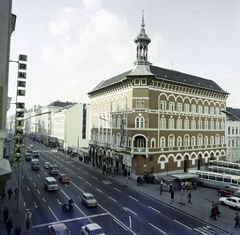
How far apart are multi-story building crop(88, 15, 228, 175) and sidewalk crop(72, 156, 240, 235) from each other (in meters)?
5.59

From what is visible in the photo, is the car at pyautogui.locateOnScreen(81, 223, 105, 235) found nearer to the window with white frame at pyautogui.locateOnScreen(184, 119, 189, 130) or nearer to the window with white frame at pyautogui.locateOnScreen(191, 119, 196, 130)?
the window with white frame at pyautogui.locateOnScreen(184, 119, 189, 130)

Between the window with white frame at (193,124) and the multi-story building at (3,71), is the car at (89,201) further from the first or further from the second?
the window with white frame at (193,124)

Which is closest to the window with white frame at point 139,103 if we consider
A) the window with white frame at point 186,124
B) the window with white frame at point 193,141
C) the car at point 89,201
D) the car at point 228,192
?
the window with white frame at point 186,124

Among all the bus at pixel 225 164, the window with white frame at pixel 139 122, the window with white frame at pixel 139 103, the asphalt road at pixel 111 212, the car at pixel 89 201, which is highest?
the window with white frame at pixel 139 103

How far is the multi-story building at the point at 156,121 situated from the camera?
4100 centimetres

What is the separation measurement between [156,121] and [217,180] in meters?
14.0

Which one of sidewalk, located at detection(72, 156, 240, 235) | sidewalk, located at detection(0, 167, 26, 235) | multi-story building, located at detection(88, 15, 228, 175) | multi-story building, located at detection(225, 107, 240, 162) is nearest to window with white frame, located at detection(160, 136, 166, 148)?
multi-story building, located at detection(88, 15, 228, 175)

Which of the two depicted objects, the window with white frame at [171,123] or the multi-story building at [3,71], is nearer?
the multi-story building at [3,71]

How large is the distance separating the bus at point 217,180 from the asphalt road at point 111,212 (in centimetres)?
1244

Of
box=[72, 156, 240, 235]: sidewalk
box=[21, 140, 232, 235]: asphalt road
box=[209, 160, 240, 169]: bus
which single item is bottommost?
box=[72, 156, 240, 235]: sidewalk

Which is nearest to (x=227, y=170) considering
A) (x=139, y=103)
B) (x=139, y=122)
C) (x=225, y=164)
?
(x=225, y=164)

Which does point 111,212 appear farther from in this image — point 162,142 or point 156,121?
point 162,142

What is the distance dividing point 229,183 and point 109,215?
2135 centimetres

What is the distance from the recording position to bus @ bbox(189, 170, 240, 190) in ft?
113
